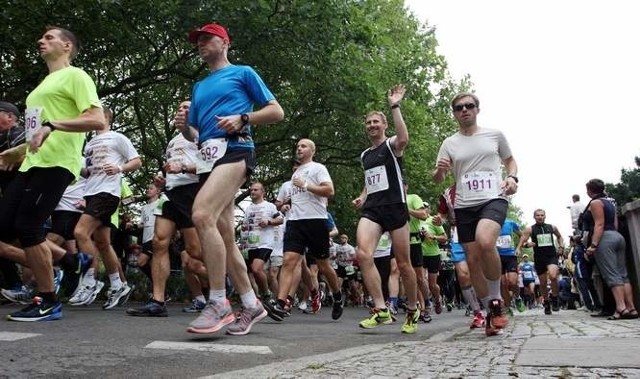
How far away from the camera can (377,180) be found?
6.72 meters

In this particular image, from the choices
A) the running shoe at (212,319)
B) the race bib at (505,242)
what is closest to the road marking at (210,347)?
the running shoe at (212,319)

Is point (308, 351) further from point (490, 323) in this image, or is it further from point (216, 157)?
point (490, 323)

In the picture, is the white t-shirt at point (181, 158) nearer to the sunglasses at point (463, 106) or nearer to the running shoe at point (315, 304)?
the sunglasses at point (463, 106)

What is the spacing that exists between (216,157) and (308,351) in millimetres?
1452

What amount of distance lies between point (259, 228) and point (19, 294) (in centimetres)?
393

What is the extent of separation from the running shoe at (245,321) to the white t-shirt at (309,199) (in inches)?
123

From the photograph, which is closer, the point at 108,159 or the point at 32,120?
the point at 32,120

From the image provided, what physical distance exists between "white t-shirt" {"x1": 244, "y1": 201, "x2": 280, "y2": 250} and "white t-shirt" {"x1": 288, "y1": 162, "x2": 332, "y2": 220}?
2.54 metres

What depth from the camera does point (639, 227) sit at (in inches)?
333

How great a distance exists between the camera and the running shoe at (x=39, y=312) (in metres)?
5.46

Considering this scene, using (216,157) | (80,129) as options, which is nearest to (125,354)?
(216,157)

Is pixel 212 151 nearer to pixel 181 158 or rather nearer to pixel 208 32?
pixel 208 32

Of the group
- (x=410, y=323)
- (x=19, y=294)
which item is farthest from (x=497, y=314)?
(x=19, y=294)

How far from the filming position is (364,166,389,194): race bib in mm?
6672
